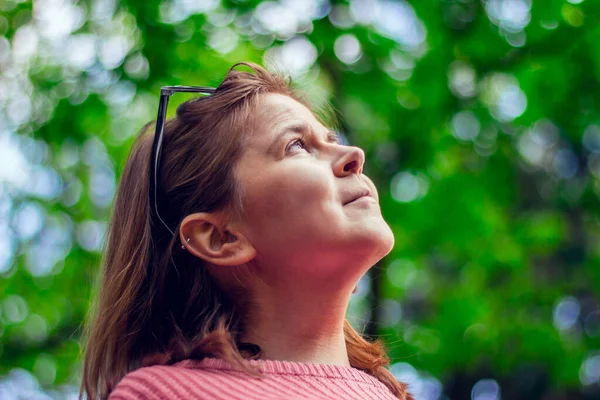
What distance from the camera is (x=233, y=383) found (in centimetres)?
163

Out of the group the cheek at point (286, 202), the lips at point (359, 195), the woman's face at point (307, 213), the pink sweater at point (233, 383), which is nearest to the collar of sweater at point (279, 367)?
the pink sweater at point (233, 383)

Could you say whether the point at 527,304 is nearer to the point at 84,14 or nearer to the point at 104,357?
the point at 84,14

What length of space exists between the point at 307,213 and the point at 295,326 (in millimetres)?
291

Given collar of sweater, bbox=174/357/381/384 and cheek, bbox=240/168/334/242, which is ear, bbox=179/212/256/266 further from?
collar of sweater, bbox=174/357/381/384

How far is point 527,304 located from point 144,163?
5.02 meters

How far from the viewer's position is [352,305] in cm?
658

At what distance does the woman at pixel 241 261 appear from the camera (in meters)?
1.73

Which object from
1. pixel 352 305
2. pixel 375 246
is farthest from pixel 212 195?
pixel 352 305

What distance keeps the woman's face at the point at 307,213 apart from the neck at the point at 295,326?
1.9 inches

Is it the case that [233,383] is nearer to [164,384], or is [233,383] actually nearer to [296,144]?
[164,384]

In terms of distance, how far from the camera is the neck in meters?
1.79

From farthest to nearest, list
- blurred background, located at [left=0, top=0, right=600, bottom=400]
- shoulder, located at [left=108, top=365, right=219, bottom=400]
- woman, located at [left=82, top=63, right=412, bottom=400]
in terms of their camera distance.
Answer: blurred background, located at [left=0, top=0, right=600, bottom=400] → woman, located at [left=82, top=63, right=412, bottom=400] → shoulder, located at [left=108, top=365, right=219, bottom=400]

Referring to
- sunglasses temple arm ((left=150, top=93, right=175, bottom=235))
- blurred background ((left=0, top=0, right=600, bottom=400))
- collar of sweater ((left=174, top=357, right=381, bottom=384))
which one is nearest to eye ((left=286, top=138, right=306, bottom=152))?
sunglasses temple arm ((left=150, top=93, right=175, bottom=235))

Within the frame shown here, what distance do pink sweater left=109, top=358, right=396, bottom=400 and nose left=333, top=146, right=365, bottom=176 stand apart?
0.50 metres
